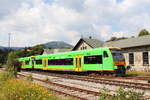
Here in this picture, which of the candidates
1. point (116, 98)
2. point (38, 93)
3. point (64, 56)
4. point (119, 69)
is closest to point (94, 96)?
point (38, 93)

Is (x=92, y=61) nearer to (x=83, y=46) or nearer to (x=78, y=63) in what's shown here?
(x=78, y=63)

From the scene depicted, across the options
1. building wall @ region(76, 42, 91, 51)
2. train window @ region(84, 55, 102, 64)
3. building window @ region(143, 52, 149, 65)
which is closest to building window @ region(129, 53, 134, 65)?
building window @ region(143, 52, 149, 65)

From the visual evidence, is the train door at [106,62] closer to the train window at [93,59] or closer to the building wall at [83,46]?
the train window at [93,59]

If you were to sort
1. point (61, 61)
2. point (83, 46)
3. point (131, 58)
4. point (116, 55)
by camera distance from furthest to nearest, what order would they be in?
point (83, 46)
point (131, 58)
point (61, 61)
point (116, 55)

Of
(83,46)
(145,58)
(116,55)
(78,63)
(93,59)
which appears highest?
(83,46)

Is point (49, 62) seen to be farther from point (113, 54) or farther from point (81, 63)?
point (113, 54)

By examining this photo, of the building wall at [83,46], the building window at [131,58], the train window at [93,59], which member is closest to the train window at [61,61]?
the train window at [93,59]

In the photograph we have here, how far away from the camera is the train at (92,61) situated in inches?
771

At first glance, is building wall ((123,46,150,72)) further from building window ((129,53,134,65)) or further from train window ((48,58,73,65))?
train window ((48,58,73,65))

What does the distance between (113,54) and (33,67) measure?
21885 mm

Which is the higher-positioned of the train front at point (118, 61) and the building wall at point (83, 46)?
the building wall at point (83, 46)

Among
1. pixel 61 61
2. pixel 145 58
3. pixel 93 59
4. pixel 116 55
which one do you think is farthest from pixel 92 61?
pixel 145 58

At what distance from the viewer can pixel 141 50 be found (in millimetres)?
29484

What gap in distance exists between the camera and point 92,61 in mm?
21516
